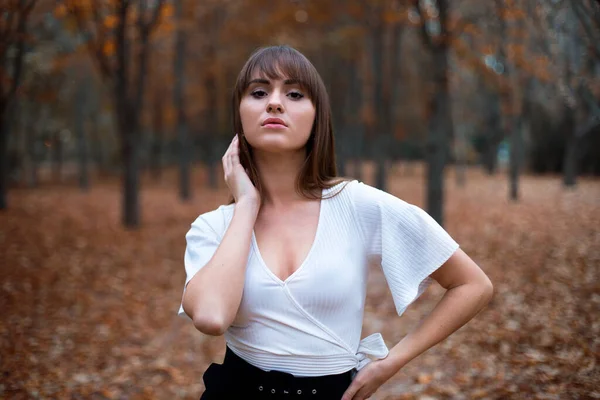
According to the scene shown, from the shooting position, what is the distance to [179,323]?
6.04 m

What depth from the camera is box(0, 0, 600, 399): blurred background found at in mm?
4656

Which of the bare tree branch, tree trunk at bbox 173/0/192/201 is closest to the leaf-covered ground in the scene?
the bare tree branch

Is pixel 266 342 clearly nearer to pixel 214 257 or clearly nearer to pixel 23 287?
pixel 214 257

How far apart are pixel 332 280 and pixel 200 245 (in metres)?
0.48

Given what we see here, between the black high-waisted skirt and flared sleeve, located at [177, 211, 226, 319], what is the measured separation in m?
0.26

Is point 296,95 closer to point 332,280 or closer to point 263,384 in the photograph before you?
point 332,280

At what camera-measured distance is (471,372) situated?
458 centimetres

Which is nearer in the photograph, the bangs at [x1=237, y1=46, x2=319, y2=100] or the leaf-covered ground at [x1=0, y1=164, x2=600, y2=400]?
the bangs at [x1=237, y1=46, x2=319, y2=100]

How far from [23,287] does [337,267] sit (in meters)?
6.29

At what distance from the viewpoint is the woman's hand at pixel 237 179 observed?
→ 1754mm

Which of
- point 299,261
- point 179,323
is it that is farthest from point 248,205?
point 179,323

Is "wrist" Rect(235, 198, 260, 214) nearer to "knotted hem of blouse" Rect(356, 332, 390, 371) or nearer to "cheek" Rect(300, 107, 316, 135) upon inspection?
"cheek" Rect(300, 107, 316, 135)

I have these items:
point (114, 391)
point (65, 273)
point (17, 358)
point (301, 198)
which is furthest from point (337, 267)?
point (65, 273)

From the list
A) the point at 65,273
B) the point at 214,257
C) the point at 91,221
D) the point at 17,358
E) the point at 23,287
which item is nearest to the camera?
the point at 214,257
